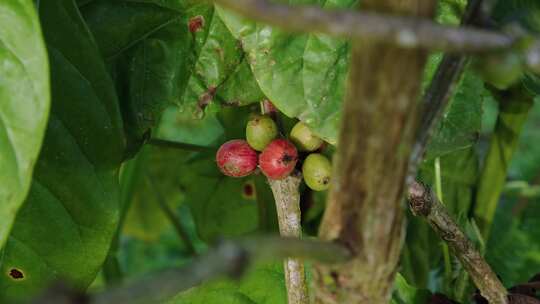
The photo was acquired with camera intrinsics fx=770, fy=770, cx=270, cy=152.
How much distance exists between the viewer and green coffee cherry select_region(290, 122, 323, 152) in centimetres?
77

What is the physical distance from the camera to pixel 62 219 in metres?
0.76

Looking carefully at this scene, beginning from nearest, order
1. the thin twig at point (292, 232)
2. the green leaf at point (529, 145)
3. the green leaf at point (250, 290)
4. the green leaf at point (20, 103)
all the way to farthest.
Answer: the green leaf at point (20, 103)
the thin twig at point (292, 232)
the green leaf at point (250, 290)
the green leaf at point (529, 145)

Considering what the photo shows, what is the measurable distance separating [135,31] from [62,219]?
23 cm

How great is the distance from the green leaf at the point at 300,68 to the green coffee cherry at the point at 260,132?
A: 0.13ft

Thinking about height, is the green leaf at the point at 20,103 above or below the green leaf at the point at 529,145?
above

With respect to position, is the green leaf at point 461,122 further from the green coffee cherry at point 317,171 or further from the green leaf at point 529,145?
the green leaf at point 529,145

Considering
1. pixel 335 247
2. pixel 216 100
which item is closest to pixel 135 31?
pixel 216 100

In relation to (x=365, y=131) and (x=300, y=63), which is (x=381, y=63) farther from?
(x=300, y=63)

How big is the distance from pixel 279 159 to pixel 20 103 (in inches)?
9.8

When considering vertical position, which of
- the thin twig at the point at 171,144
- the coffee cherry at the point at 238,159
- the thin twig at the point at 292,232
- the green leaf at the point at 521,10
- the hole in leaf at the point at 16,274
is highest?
the green leaf at the point at 521,10

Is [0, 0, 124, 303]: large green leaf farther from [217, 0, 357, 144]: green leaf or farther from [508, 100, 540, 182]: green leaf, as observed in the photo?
[508, 100, 540, 182]: green leaf

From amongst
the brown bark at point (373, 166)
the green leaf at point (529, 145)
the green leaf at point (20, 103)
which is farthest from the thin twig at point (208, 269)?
the green leaf at point (529, 145)

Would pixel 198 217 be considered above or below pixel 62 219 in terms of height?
below

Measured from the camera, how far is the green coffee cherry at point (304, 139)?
0.77 metres
